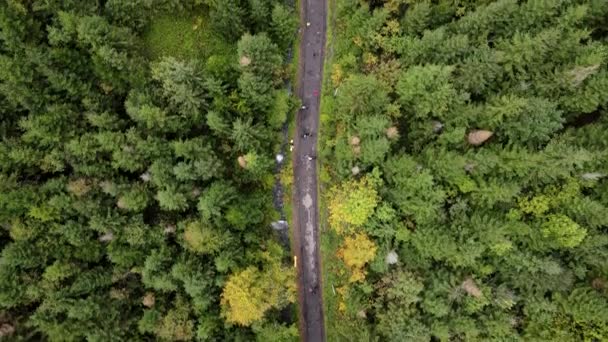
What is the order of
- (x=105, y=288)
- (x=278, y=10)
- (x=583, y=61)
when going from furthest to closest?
1. (x=278, y=10)
2. (x=105, y=288)
3. (x=583, y=61)

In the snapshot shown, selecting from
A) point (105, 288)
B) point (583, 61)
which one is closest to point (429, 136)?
point (583, 61)

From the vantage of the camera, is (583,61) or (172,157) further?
(172,157)

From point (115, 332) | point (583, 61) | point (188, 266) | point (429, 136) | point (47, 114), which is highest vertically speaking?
point (47, 114)

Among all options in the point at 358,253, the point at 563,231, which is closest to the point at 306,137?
the point at 358,253

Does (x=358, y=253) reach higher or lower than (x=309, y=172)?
lower

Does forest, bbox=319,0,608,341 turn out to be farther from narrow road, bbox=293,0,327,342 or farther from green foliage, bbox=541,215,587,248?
narrow road, bbox=293,0,327,342

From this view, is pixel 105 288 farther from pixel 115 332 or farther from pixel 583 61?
pixel 583 61

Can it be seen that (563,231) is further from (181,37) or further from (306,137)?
(181,37)
